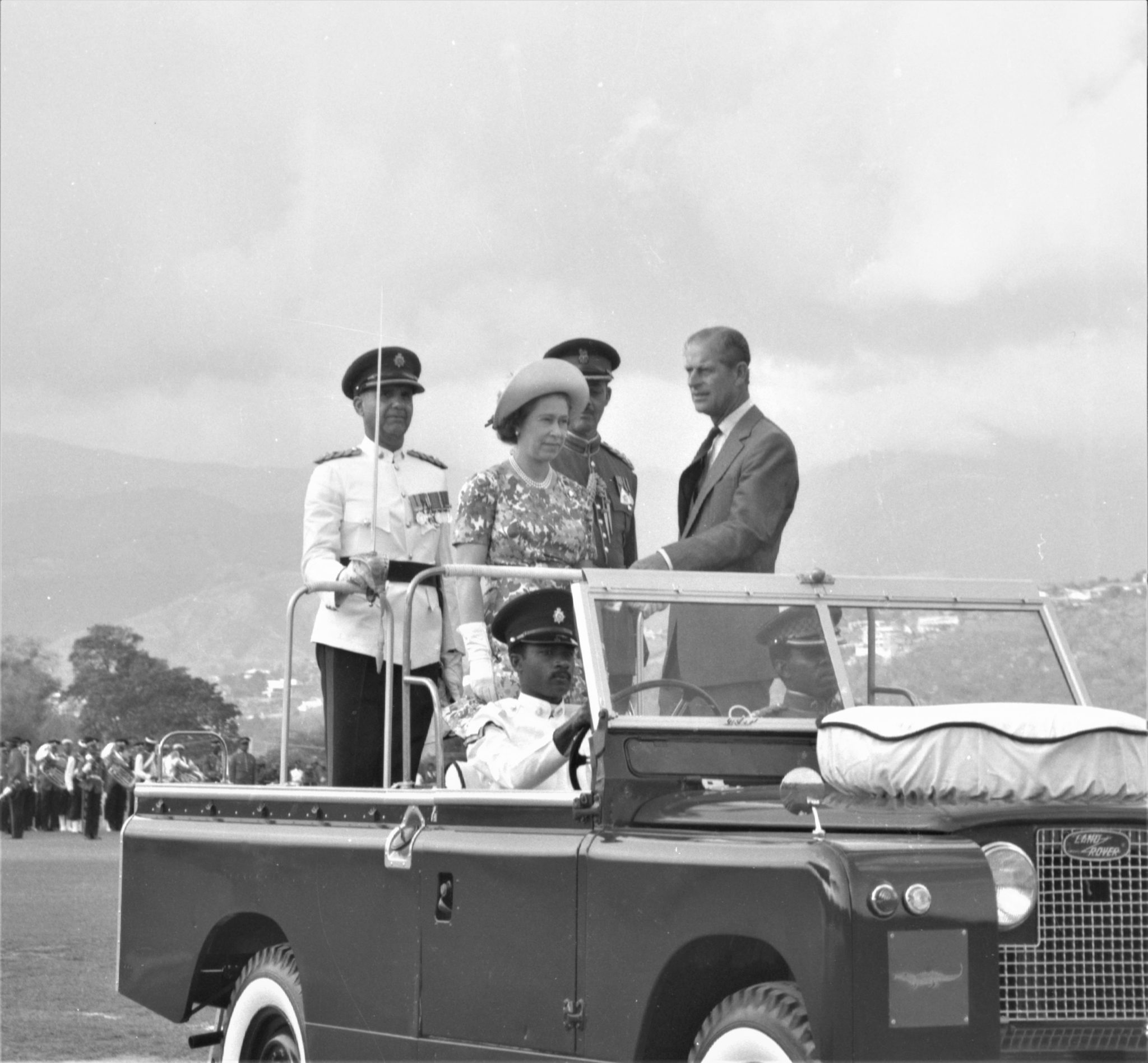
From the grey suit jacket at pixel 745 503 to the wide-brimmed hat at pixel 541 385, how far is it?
517 millimetres

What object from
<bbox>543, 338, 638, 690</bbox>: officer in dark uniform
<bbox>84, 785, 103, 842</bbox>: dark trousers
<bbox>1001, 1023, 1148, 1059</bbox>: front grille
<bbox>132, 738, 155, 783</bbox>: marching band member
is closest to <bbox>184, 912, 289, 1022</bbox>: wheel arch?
<bbox>543, 338, 638, 690</bbox>: officer in dark uniform

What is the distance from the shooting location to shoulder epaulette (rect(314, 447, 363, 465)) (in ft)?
24.9

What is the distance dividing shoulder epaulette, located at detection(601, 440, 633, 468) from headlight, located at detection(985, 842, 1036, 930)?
356 centimetres

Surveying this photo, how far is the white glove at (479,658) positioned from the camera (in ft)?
21.2

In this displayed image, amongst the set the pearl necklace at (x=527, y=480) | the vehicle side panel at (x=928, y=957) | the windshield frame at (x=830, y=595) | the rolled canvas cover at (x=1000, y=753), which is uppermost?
the pearl necklace at (x=527, y=480)

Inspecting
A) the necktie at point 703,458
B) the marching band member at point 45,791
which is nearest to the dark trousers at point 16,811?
the marching band member at point 45,791

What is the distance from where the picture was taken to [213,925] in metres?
6.91

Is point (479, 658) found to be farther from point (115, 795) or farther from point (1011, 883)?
point (115, 795)

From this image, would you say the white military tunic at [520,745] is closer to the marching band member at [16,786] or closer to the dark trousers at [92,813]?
the marching band member at [16,786]

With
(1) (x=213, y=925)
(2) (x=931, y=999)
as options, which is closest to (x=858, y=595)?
(2) (x=931, y=999)

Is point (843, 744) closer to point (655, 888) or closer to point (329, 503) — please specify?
point (655, 888)

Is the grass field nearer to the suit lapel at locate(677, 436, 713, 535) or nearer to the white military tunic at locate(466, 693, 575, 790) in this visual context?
the white military tunic at locate(466, 693, 575, 790)

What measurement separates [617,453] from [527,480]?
1301 millimetres

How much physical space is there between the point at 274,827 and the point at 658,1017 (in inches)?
78.8
